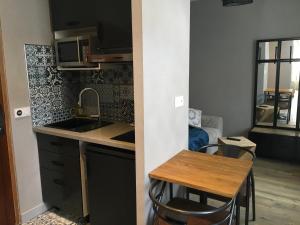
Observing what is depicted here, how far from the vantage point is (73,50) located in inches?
96.4

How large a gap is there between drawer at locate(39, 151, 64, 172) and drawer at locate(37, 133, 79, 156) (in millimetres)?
40

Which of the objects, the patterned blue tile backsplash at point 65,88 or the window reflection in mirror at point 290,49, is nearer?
the patterned blue tile backsplash at point 65,88

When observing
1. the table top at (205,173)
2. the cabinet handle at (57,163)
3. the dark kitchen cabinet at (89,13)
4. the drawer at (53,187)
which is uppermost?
the dark kitchen cabinet at (89,13)

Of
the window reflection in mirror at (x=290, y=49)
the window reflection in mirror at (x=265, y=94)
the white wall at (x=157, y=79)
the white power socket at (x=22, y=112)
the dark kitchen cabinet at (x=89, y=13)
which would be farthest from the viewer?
the window reflection in mirror at (x=265, y=94)

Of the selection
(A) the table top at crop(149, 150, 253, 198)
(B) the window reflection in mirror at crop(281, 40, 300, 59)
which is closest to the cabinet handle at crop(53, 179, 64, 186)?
(A) the table top at crop(149, 150, 253, 198)

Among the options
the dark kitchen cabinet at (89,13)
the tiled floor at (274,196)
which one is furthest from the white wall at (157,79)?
the tiled floor at (274,196)

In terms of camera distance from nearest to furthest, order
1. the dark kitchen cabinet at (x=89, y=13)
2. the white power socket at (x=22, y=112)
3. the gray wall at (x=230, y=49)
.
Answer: the dark kitchen cabinet at (x=89, y=13)
the white power socket at (x=22, y=112)
the gray wall at (x=230, y=49)

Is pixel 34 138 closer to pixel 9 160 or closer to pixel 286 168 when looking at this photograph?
pixel 9 160

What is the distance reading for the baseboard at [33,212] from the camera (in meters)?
2.53

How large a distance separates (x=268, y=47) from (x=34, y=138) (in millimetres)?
3644

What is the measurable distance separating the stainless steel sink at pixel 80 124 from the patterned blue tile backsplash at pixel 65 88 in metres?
0.09

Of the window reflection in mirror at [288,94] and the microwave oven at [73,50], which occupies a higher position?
the microwave oven at [73,50]

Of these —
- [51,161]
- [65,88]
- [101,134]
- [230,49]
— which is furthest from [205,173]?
[230,49]

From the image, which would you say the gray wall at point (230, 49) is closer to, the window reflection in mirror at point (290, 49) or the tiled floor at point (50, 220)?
the window reflection in mirror at point (290, 49)
